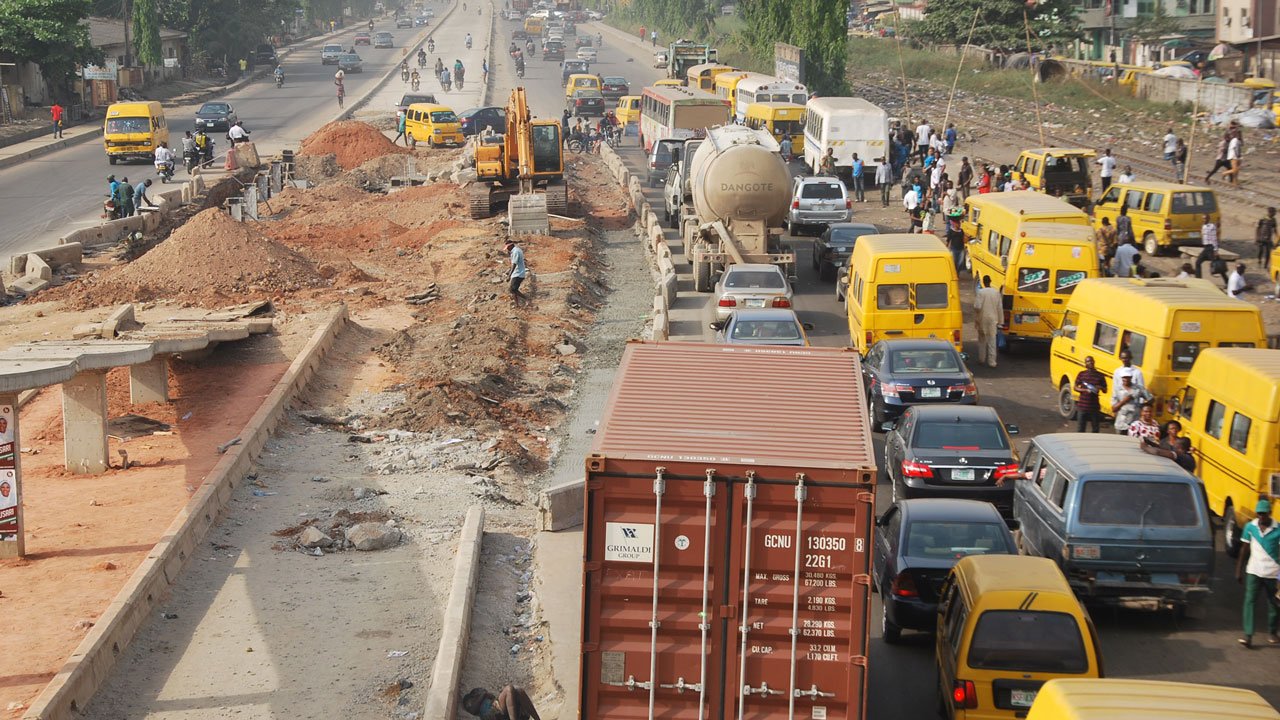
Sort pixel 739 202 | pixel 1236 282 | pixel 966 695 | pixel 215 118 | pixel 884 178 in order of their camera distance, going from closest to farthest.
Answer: pixel 966 695
pixel 1236 282
pixel 739 202
pixel 884 178
pixel 215 118

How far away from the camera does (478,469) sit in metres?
20.2

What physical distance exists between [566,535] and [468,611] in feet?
9.17

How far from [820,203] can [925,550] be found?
2377cm

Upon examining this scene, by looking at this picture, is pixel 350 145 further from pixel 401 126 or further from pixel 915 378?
pixel 915 378

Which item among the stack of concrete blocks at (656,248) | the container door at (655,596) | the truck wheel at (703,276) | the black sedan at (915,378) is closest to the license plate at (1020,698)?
the container door at (655,596)

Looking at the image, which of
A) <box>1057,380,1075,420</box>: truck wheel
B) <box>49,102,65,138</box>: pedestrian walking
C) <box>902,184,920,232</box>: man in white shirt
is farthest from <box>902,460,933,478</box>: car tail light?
<box>49,102,65,138</box>: pedestrian walking

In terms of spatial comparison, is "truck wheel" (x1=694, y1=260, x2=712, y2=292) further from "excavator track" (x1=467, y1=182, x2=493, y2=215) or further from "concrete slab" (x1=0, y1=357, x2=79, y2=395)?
"concrete slab" (x1=0, y1=357, x2=79, y2=395)

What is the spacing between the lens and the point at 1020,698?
10984mm

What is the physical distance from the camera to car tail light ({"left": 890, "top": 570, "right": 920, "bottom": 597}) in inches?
524

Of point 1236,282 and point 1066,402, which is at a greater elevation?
point 1236,282

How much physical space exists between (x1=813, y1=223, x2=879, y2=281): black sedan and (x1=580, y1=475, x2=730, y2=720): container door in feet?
74.0

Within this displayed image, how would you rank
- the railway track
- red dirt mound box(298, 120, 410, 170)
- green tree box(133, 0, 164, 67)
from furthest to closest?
green tree box(133, 0, 164, 67), red dirt mound box(298, 120, 410, 170), the railway track

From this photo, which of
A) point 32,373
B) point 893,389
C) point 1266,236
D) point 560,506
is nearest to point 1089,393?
point 893,389

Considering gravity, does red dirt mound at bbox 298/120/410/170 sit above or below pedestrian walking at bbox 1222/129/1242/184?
below
